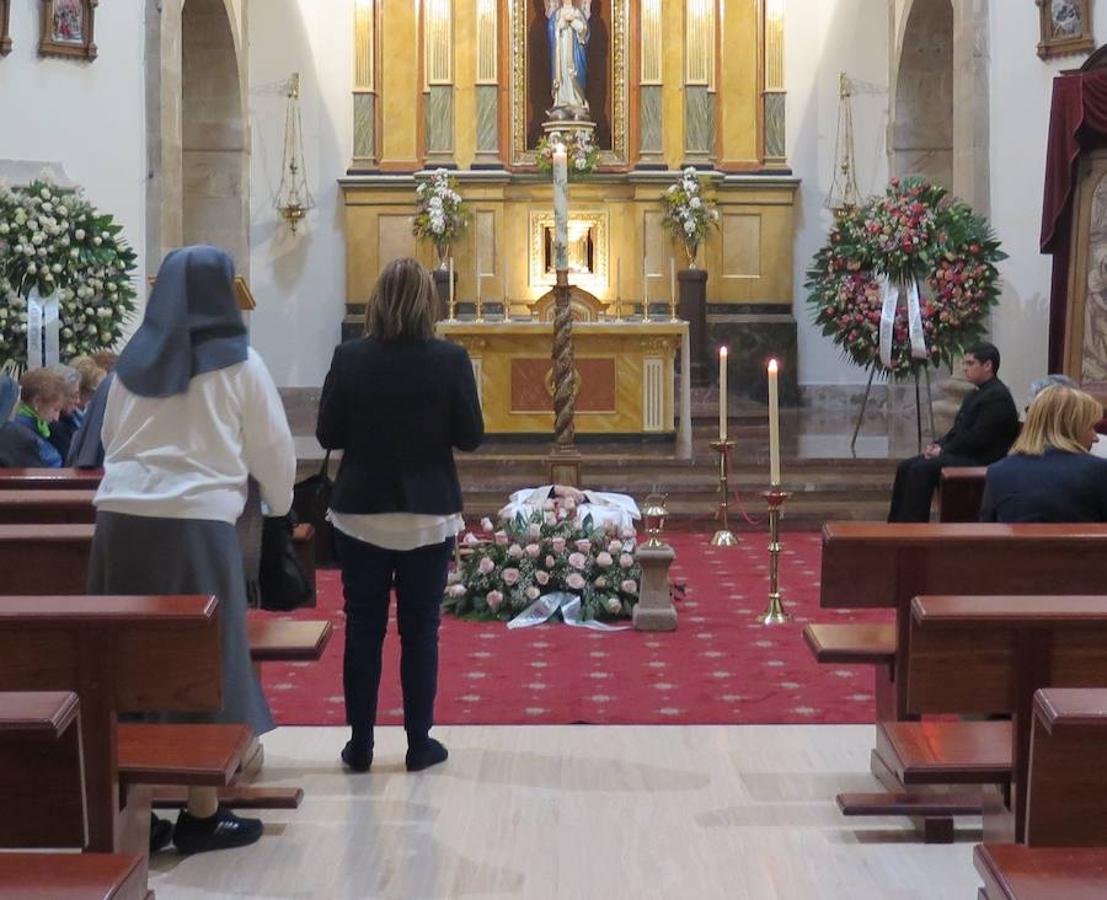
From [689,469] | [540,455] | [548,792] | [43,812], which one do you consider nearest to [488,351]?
[540,455]

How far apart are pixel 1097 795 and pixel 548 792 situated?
2511 millimetres

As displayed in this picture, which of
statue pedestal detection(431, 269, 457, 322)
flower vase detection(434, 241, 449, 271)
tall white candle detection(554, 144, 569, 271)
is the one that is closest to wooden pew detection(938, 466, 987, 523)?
tall white candle detection(554, 144, 569, 271)

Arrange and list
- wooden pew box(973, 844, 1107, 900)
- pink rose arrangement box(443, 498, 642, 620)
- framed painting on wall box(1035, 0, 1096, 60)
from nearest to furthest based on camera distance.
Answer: wooden pew box(973, 844, 1107, 900), pink rose arrangement box(443, 498, 642, 620), framed painting on wall box(1035, 0, 1096, 60)

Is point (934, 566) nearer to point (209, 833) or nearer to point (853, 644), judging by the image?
point (853, 644)

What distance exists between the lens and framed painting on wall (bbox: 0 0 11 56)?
11.2 m

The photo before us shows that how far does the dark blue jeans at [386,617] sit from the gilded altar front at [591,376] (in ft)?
27.3

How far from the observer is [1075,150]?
10922mm

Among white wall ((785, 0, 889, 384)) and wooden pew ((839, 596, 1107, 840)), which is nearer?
wooden pew ((839, 596, 1107, 840))

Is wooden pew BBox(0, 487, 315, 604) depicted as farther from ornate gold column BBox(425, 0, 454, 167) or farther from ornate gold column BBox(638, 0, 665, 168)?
ornate gold column BBox(638, 0, 665, 168)

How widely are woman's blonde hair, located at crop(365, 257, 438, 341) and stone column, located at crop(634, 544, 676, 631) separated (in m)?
2.67

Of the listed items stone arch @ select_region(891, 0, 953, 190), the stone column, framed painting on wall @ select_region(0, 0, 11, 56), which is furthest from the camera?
stone arch @ select_region(891, 0, 953, 190)

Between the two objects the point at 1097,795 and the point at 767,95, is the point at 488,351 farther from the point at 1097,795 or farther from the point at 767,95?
the point at 1097,795

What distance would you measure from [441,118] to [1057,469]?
12.6m

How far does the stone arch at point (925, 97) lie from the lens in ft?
48.8
